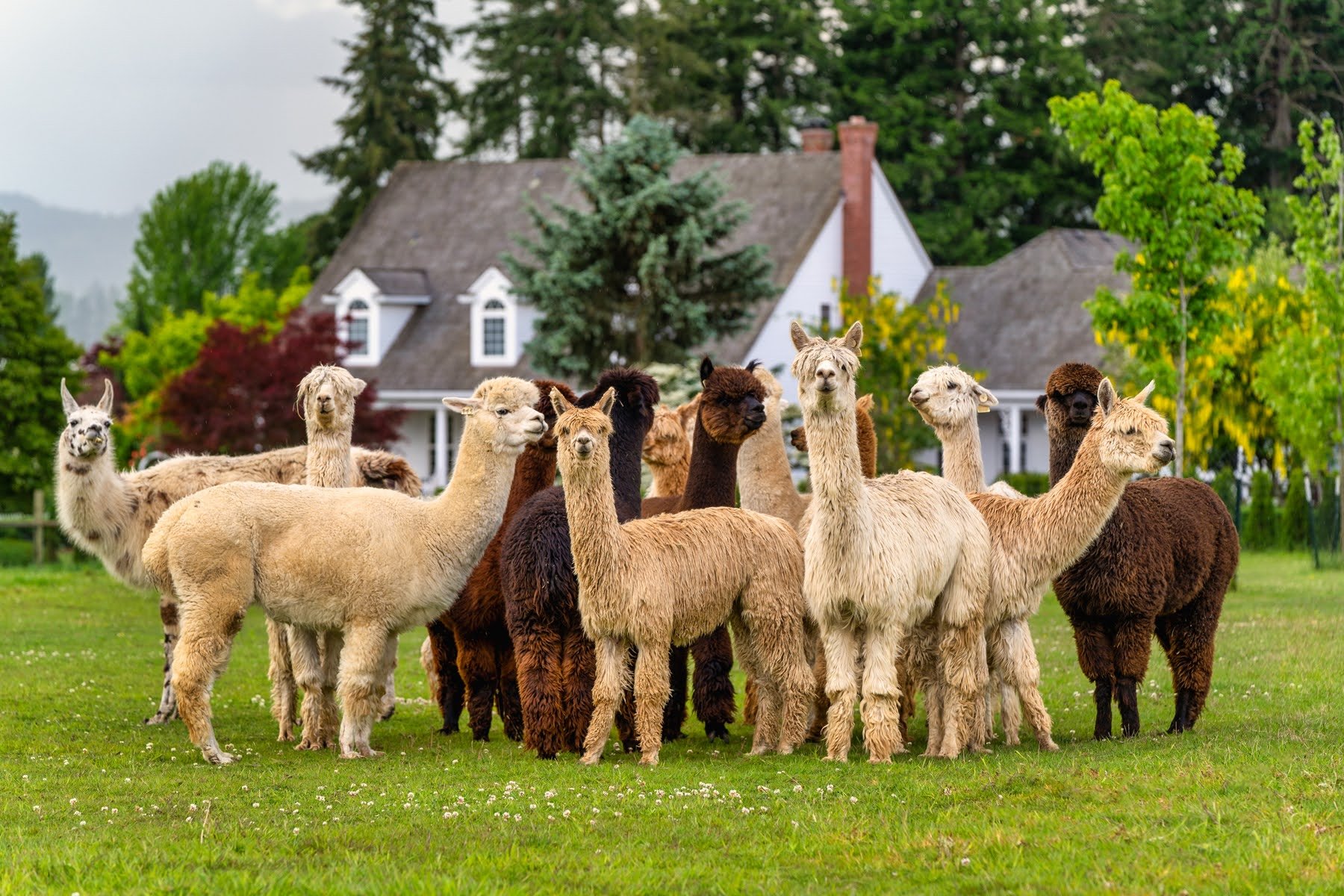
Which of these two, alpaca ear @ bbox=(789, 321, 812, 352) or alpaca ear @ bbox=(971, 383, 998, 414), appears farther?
alpaca ear @ bbox=(971, 383, 998, 414)

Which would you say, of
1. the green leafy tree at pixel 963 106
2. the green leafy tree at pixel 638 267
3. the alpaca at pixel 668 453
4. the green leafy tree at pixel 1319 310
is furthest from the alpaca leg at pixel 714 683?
the green leafy tree at pixel 963 106

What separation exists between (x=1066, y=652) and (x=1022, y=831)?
9472 millimetres

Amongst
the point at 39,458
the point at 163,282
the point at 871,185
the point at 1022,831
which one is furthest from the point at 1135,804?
the point at 163,282

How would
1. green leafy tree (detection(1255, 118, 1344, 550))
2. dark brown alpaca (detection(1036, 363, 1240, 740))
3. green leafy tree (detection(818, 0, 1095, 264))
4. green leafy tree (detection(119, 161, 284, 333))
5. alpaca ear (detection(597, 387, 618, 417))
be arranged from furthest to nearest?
green leafy tree (detection(119, 161, 284, 333)) < green leafy tree (detection(818, 0, 1095, 264)) < green leafy tree (detection(1255, 118, 1344, 550)) < dark brown alpaca (detection(1036, 363, 1240, 740)) < alpaca ear (detection(597, 387, 618, 417))

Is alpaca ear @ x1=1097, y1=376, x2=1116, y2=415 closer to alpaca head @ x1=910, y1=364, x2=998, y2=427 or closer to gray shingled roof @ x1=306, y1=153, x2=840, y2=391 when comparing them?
alpaca head @ x1=910, y1=364, x2=998, y2=427

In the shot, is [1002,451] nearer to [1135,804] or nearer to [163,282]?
[163,282]

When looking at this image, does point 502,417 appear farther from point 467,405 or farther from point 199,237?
point 199,237

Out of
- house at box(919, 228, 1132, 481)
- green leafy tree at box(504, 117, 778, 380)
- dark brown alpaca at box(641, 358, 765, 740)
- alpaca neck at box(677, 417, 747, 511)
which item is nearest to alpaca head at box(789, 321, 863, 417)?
dark brown alpaca at box(641, 358, 765, 740)

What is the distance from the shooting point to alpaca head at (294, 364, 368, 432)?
12391 mm

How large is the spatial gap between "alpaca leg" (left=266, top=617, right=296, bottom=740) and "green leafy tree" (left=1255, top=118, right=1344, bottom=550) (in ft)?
61.4

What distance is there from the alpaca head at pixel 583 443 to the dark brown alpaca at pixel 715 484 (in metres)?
1.44

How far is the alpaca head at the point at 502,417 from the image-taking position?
1128 centimetres

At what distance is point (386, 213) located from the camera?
4794cm

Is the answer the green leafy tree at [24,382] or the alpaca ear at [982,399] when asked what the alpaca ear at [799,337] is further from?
the green leafy tree at [24,382]
